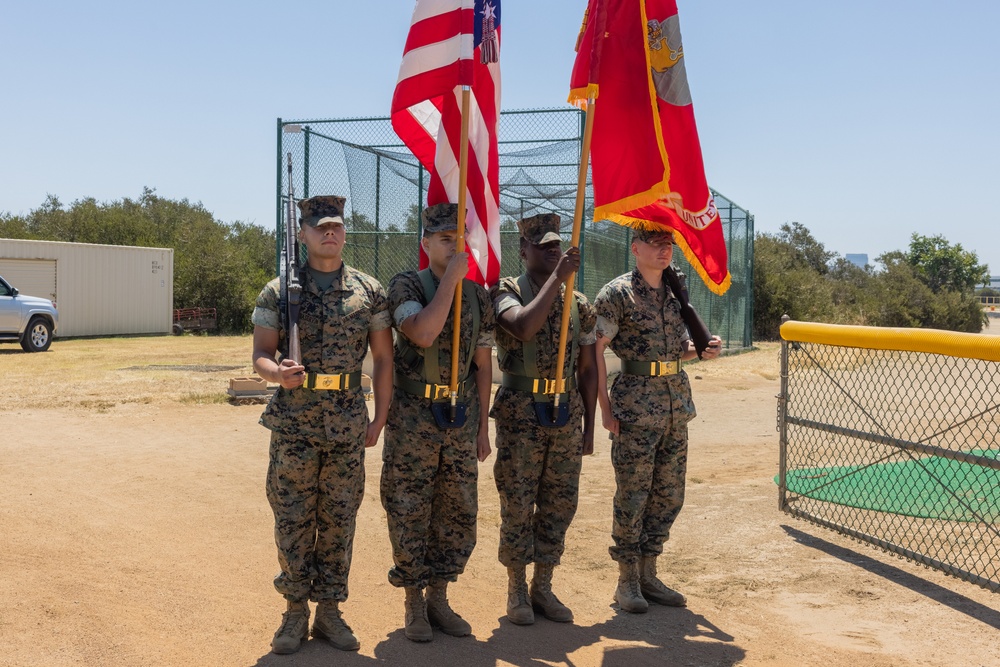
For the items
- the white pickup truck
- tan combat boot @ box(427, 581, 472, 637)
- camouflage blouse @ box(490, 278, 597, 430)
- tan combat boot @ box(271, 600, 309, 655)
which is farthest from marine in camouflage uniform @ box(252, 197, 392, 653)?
the white pickup truck

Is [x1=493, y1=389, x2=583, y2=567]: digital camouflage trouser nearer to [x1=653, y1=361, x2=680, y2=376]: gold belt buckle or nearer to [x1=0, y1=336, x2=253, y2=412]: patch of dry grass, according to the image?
[x1=653, y1=361, x2=680, y2=376]: gold belt buckle

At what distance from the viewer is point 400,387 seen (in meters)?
4.09

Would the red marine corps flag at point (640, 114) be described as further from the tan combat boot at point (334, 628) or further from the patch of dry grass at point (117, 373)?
the patch of dry grass at point (117, 373)

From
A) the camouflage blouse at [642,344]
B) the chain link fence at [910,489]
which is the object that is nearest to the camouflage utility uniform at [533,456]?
the camouflage blouse at [642,344]

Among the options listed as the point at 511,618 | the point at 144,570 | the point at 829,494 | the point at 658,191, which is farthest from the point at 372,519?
the point at 829,494

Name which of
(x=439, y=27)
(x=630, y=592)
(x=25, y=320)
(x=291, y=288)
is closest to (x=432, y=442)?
(x=291, y=288)

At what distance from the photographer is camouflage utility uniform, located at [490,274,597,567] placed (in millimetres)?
4258

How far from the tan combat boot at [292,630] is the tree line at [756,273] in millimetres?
25227

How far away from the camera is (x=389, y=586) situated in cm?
483

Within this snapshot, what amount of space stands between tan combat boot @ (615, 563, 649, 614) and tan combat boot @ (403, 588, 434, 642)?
1.03 metres

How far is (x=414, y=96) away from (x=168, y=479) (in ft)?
13.6

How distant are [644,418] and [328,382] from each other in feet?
5.23

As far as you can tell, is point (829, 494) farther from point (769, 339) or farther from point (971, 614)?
point (769, 339)

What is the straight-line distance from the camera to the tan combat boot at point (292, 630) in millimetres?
3773
